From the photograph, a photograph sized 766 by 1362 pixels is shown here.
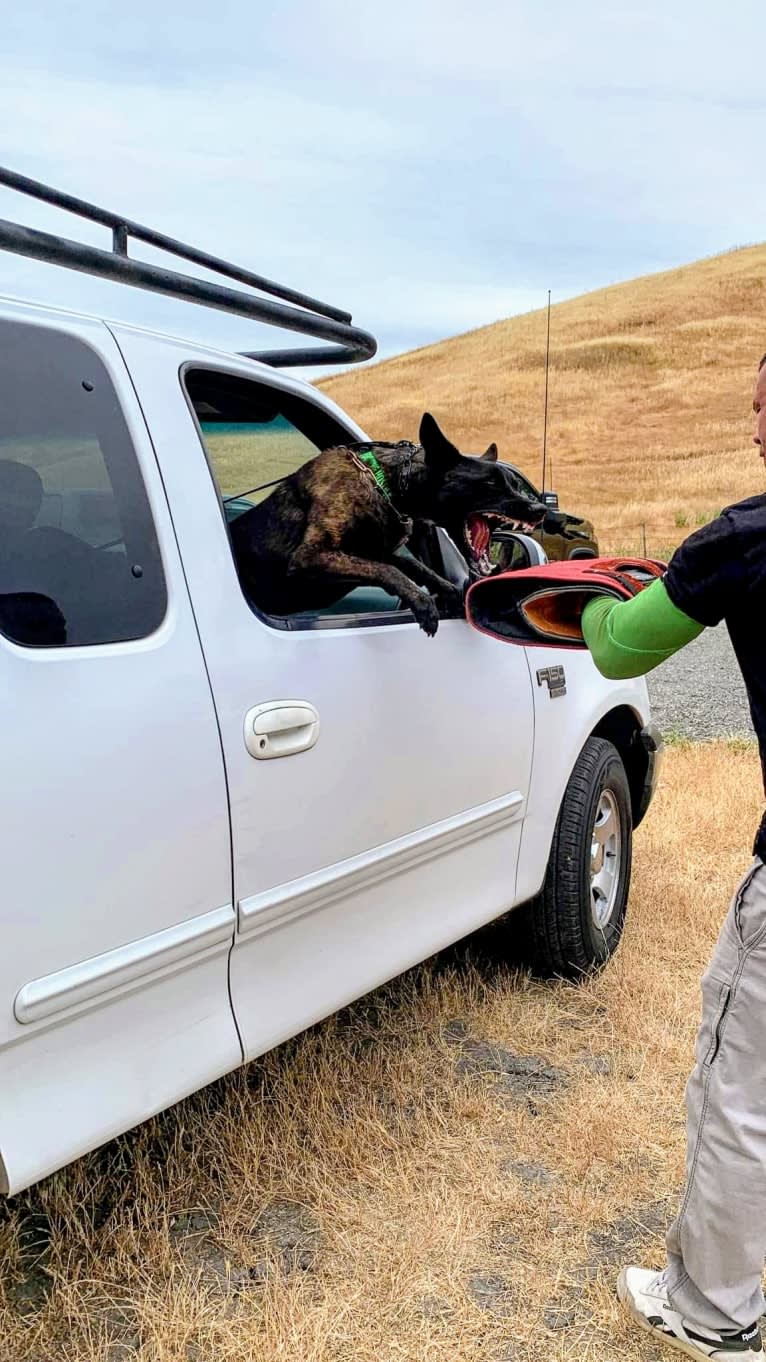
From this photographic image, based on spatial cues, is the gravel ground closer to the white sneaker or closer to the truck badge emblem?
the truck badge emblem

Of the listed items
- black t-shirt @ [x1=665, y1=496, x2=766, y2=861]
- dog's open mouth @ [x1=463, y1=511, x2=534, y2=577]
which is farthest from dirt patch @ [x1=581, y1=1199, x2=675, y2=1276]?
dog's open mouth @ [x1=463, y1=511, x2=534, y2=577]

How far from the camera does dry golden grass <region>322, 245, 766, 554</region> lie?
33.7 metres

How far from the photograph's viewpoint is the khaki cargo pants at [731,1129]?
2008 millimetres

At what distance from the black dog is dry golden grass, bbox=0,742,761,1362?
1287 millimetres

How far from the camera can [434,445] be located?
3229 millimetres

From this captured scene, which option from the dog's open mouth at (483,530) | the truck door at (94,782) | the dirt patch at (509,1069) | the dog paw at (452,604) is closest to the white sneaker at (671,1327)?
the dirt patch at (509,1069)

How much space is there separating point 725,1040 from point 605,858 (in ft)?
6.35

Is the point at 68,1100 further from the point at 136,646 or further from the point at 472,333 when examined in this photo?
the point at 472,333

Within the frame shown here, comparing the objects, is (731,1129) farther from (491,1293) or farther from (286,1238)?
(286,1238)

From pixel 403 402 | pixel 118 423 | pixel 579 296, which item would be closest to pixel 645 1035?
pixel 118 423

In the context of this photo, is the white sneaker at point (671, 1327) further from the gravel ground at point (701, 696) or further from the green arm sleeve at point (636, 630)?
the gravel ground at point (701, 696)

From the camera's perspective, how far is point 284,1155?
272 centimetres

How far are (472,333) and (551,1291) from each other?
223 feet

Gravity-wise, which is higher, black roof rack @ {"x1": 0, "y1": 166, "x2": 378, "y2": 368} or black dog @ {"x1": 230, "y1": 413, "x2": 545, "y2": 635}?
black roof rack @ {"x1": 0, "y1": 166, "x2": 378, "y2": 368}
